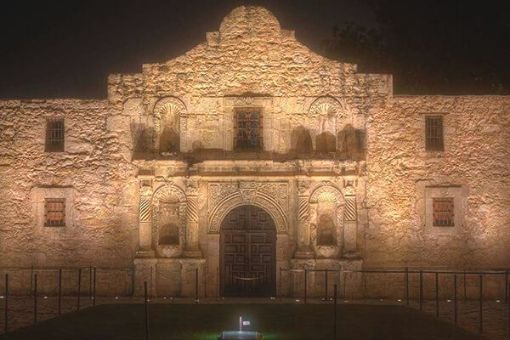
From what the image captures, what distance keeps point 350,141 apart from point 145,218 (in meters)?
6.36

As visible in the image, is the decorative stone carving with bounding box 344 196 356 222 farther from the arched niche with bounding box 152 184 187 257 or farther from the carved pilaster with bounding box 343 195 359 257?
the arched niche with bounding box 152 184 187 257

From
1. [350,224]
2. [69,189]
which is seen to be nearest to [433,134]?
[350,224]

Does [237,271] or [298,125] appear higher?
[298,125]

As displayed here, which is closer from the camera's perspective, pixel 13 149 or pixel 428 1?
pixel 13 149

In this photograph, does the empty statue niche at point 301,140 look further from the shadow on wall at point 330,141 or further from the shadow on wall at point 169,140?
the shadow on wall at point 169,140

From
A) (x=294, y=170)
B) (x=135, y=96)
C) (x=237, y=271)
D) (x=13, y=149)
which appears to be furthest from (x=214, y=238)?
(x=13, y=149)

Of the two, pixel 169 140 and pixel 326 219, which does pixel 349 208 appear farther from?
pixel 169 140

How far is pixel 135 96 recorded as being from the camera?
1097 inches

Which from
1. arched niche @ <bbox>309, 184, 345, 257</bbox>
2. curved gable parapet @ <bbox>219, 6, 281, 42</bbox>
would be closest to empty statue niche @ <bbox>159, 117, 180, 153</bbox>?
Result: curved gable parapet @ <bbox>219, 6, 281, 42</bbox>

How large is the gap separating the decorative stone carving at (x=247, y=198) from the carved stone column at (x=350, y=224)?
5.78 ft

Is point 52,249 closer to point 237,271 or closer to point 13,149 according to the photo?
point 13,149

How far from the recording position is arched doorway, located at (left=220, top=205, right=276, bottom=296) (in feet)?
90.0

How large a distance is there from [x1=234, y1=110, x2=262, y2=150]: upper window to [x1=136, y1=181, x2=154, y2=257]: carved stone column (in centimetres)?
291

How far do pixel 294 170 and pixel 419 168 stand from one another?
366 centimetres
